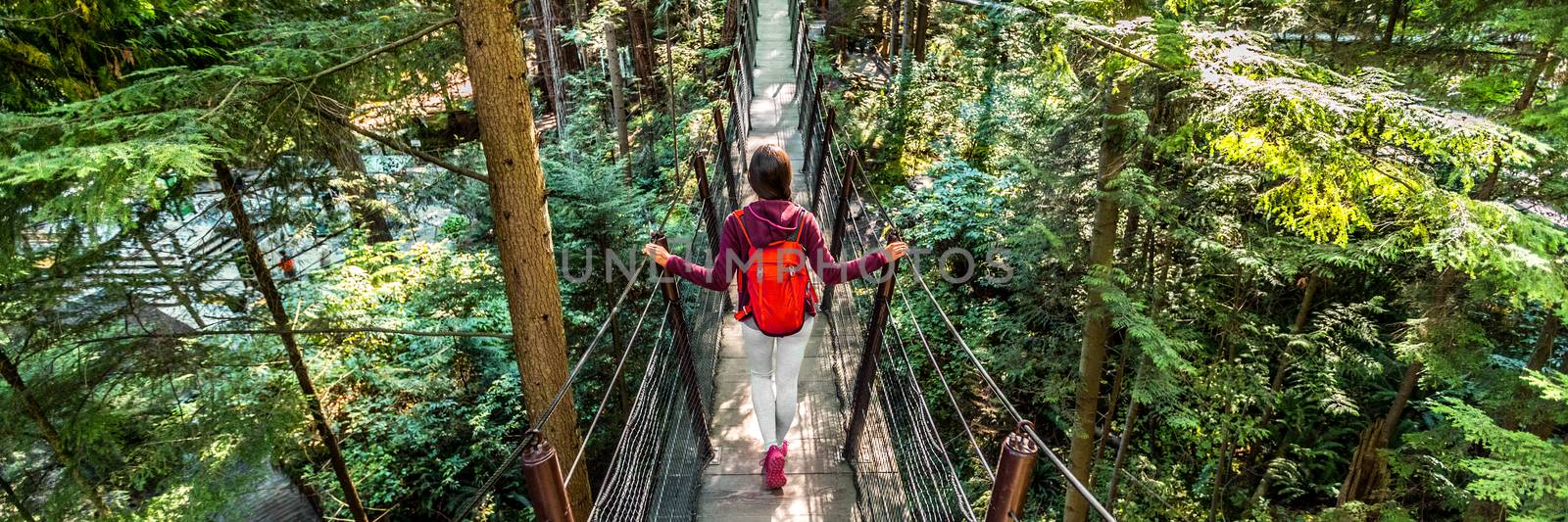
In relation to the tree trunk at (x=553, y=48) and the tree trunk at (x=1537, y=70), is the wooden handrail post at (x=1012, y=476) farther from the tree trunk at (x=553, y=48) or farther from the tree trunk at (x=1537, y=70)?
the tree trunk at (x=553, y=48)

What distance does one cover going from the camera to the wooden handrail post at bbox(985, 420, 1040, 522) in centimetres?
121

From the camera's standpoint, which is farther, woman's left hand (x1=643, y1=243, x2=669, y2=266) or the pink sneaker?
the pink sneaker

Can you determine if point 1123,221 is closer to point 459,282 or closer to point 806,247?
point 806,247

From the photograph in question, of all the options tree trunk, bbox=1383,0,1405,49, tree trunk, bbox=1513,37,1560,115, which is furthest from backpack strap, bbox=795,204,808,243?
tree trunk, bbox=1383,0,1405,49

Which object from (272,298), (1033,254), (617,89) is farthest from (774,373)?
(617,89)

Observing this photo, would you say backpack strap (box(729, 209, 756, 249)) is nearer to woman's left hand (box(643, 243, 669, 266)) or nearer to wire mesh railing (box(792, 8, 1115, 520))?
woman's left hand (box(643, 243, 669, 266))

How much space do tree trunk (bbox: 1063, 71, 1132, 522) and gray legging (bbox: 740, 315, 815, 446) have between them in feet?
7.86

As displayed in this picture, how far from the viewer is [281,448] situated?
3943 mm

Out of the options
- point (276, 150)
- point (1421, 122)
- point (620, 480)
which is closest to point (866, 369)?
point (620, 480)

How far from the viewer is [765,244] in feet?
6.24

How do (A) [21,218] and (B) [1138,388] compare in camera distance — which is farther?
(B) [1138,388]

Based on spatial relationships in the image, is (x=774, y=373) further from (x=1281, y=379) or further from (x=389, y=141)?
(x=1281, y=379)

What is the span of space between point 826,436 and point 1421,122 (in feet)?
7.61

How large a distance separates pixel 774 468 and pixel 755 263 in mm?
814
